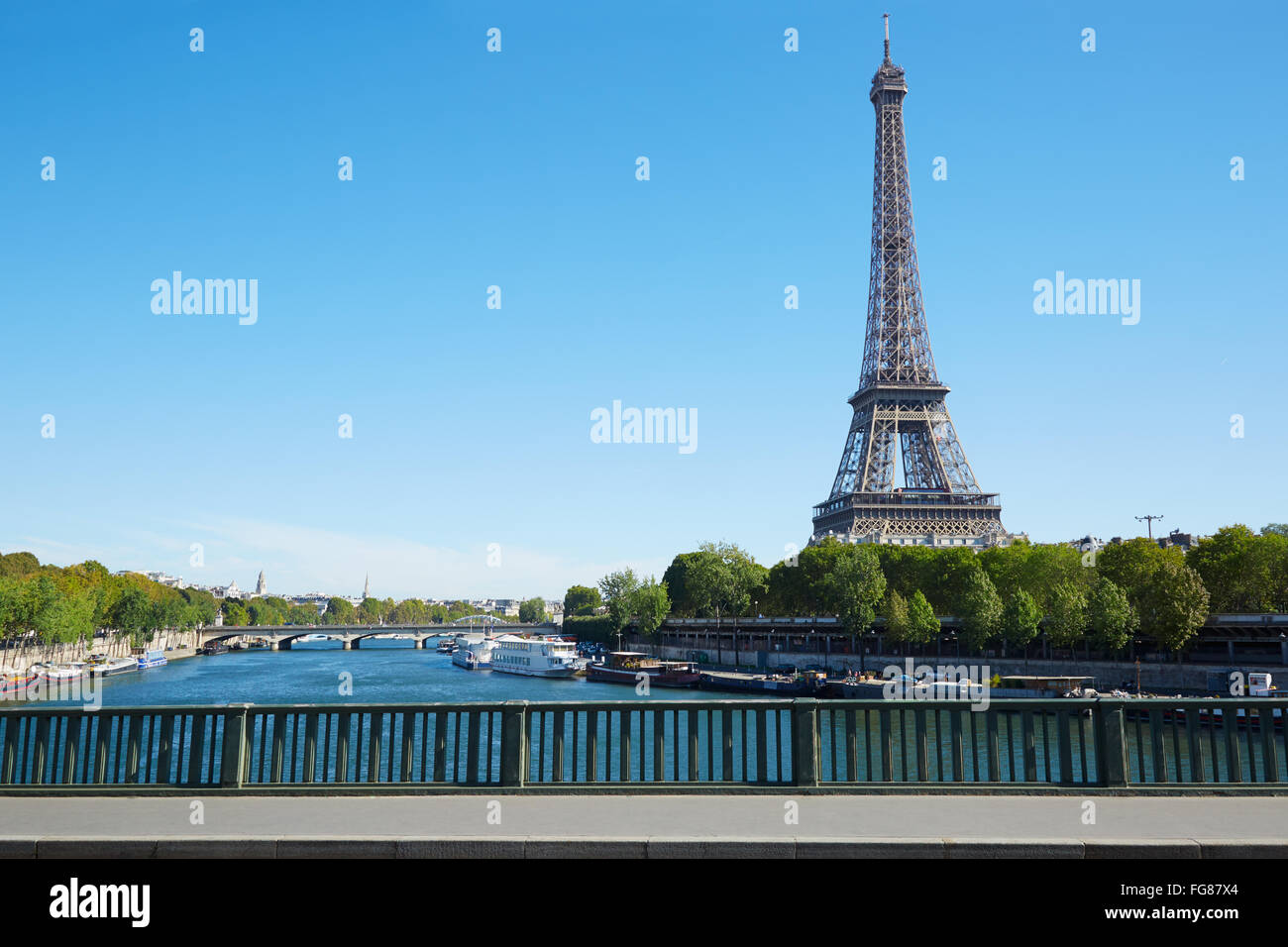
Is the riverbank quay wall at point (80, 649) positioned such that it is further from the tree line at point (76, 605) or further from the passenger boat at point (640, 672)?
the passenger boat at point (640, 672)

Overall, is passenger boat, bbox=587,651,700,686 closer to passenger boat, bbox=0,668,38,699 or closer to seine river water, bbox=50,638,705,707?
seine river water, bbox=50,638,705,707

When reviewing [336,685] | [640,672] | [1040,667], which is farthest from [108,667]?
[1040,667]

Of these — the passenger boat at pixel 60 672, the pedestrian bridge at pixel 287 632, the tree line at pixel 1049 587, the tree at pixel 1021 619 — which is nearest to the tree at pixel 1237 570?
the tree line at pixel 1049 587

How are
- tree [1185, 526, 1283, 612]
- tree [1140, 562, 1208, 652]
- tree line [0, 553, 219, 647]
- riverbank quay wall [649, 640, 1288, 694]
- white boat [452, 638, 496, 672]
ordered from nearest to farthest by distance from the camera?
riverbank quay wall [649, 640, 1288, 694], tree [1140, 562, 1208, 652], tree [1185, 526, 1283, 612], tree line [0, 553, 219, 647], white boat [452, 638, 496, 672]

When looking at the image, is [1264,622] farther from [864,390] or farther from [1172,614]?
[864,390]

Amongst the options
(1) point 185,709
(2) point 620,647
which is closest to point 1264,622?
(1) point 185,709

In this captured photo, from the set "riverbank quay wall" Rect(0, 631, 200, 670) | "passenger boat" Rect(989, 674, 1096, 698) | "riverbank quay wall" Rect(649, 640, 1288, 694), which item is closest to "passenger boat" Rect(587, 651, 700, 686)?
"riverbank quay wall" Rect(649, 640, 1288, 694)
